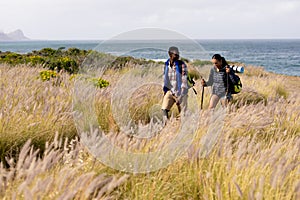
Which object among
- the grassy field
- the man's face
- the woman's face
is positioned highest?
the man's face

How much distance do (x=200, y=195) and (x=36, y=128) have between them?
2050mm

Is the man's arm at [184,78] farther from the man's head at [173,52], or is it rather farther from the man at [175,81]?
the man's head at [173,52]

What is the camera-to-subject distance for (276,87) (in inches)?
475

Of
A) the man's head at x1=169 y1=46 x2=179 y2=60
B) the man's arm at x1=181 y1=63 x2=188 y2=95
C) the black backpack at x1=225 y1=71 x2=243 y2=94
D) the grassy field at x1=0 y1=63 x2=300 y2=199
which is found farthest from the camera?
the black backpack at x1=225 y1=71 x2=243 y2=94

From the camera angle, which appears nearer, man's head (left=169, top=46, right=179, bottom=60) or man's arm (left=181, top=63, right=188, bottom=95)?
man's head (left=169, top=46, right=179, bottom=60)

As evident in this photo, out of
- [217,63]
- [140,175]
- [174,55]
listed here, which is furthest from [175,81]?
[140,175]

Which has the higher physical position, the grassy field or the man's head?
the man's head

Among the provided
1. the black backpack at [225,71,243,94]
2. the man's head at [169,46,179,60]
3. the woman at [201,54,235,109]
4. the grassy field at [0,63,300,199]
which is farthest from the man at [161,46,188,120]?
the grassy field at [0,63,300,199]

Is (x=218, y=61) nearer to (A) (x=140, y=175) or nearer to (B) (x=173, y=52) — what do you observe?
(B) (x=173, y=52)

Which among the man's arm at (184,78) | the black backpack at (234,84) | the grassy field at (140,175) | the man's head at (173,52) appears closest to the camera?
the grassy field at (140,175)

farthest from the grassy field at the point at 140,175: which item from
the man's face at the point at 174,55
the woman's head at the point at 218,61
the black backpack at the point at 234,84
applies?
the woman's head at the point at 218,61

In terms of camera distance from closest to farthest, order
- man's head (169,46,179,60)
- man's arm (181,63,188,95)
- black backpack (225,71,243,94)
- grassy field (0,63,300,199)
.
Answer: grassy field (0,63,300,199) → man's head (169,46,179,60) → man's arm (181,63,188,95) → black backpack (225,71,243,94)

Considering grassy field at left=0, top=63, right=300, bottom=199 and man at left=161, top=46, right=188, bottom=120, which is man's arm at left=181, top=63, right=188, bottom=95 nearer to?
man at left=161, top=46, right=188, bottom=120

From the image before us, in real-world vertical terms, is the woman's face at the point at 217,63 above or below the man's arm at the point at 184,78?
above
